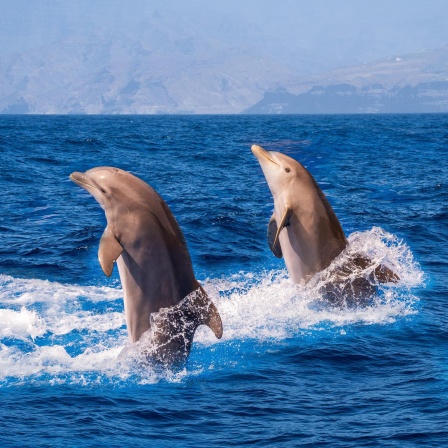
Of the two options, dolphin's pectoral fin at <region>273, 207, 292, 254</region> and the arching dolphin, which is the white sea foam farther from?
dolphin's pectoral fin at <region>273, 207, 292, 254</region>

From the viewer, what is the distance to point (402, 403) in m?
10.3

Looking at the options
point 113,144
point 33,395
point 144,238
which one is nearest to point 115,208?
point 144,238

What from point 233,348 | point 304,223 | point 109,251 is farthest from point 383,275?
point 109,251

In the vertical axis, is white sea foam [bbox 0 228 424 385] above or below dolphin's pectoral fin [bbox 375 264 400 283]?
below

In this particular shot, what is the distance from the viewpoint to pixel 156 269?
1138 centimetres

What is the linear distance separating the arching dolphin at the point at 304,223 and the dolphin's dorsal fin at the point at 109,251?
154 inches

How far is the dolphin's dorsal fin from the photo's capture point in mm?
10867

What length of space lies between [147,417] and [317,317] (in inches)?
208

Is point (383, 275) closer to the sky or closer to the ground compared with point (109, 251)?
closer to the ground

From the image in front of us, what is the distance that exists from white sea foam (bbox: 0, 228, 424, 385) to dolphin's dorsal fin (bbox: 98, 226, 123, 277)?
167cm

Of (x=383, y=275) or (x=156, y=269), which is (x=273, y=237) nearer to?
(x=383, y=275)

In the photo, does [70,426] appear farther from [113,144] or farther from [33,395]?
[113,144]

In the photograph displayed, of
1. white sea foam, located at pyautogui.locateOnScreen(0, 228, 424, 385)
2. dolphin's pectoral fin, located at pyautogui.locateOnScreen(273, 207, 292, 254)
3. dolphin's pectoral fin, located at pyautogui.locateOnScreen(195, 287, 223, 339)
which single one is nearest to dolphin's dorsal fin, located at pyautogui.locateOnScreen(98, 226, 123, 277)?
dolphin's pectoral fin, located at pyautogui.locateOnScreen(195, 287, 223, 339)

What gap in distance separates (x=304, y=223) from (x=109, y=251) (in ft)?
15.0
